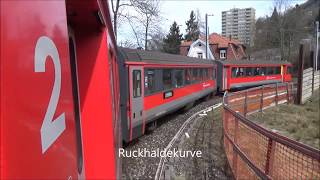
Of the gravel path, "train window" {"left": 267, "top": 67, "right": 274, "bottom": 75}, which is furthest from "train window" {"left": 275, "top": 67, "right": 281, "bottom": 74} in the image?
the gravel path

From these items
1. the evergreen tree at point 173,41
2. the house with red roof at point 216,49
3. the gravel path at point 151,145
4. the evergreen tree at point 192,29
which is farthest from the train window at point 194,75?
the evergreen tree at point 192,29

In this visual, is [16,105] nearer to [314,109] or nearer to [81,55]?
[81,55]

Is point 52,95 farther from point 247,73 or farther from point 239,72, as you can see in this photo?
point 247,73

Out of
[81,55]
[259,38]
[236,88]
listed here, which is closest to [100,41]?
[81,55]

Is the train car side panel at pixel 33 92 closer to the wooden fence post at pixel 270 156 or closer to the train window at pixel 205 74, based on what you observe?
the wooden fence post at pixel 270 156

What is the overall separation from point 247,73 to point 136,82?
23375mm

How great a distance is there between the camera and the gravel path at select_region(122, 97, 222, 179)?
8328 millimetres

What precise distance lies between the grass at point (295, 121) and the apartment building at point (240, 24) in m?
73.9

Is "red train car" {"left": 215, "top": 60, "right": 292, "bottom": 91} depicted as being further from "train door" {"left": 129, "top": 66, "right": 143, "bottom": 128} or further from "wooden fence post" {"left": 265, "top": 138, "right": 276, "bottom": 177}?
"wooden fence post" {"left": 265, "top": 138, "right": 276, "bottom": 177}

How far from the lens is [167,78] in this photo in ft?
44.9

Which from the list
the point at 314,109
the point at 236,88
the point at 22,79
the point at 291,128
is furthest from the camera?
the point at 236,88

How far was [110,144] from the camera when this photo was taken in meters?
3.83

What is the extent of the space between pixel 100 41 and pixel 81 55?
0.25 m

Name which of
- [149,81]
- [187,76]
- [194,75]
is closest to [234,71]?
[194,75]
